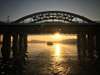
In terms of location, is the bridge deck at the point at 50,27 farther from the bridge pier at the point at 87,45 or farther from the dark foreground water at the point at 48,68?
the bridge pier at the point at 87,45

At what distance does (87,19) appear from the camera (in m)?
67.6

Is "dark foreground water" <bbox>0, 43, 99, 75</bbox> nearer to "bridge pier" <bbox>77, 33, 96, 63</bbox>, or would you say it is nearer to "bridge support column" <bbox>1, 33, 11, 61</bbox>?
"bridge support column" <bbox>1, 33, 11, 61</bbox>

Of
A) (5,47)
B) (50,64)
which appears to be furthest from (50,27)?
(5,47)

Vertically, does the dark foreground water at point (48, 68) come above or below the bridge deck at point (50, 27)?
below

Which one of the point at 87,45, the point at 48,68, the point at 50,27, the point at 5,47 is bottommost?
the point at 48,68

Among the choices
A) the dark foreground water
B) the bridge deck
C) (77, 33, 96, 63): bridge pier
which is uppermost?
the bridge deck

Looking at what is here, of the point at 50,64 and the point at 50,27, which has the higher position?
the point at 50,27

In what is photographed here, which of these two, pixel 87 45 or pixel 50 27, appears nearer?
pixel 50 27

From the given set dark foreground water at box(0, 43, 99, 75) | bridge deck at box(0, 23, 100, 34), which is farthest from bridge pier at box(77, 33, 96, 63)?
dark foreground water at box(0, 43, 99, 75)

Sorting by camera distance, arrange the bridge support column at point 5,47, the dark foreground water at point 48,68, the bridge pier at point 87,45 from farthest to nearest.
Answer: the bridge pier at point 87,45 < the bridge support column at point 5,47 < the dark foreground water at point 48,68

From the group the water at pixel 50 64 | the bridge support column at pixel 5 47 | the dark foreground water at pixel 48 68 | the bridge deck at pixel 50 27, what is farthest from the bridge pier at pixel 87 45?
the bridge support column at pixel 5 47

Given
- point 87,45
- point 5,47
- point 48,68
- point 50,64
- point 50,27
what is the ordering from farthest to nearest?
point 87,45, point 5,47, point 50,27, point 50,64, point 48,68

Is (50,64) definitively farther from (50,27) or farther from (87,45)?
(87,45)

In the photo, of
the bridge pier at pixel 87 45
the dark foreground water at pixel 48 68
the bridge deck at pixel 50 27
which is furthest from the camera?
the bridge pier at pixel 87 45
